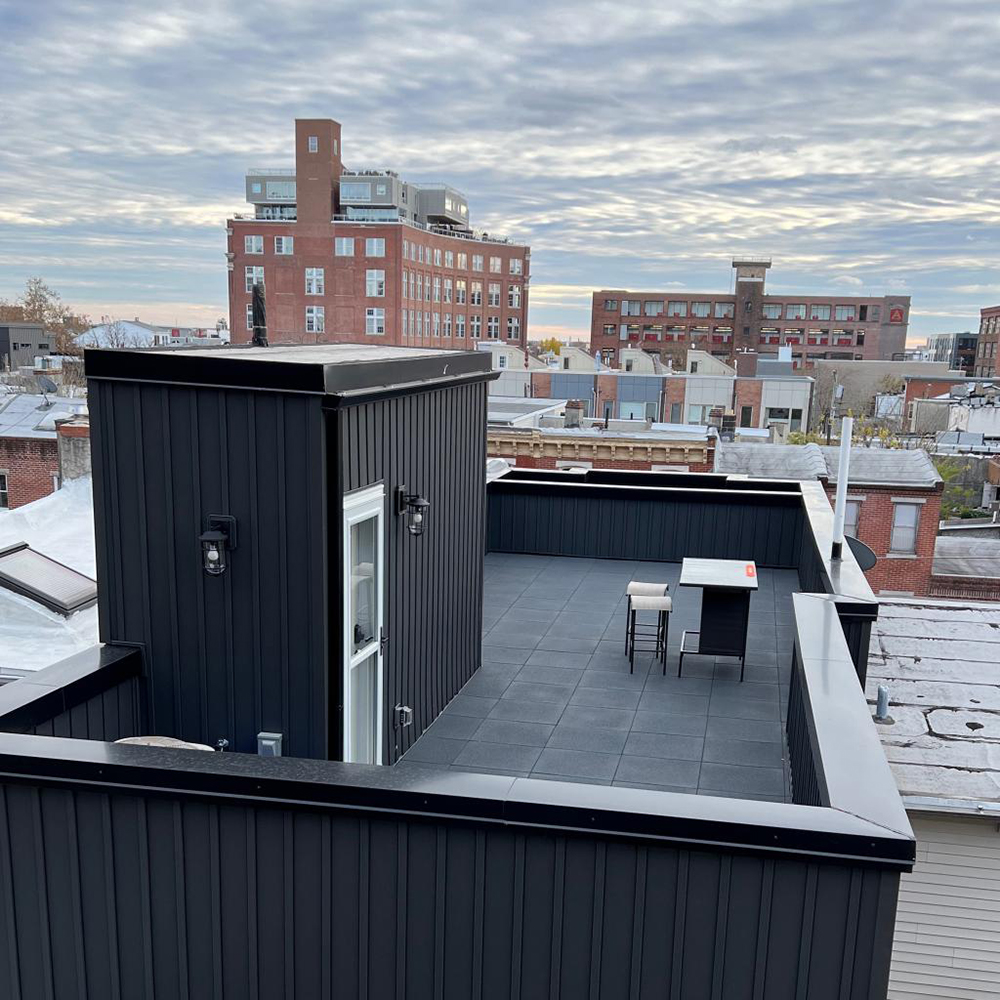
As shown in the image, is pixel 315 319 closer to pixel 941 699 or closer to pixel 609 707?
pixel 941 699

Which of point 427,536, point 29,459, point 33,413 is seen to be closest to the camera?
point 427,536

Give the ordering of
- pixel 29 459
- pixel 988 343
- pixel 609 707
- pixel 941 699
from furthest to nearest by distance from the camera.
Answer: pixel 988 343, pixel 29 459, pixel 941 699, pixel 609 707

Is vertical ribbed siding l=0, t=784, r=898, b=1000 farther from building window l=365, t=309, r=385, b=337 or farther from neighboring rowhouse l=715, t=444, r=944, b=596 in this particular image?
building window l=365, t=309, r=385, b=337

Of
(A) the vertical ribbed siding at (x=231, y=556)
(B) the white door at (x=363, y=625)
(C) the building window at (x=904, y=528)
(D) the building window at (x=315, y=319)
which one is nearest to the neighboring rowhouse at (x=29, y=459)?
(C) the building window at (x=904, y=528)

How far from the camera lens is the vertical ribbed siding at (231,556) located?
15.9 feet

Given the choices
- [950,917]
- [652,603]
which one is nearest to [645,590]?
[652,603]

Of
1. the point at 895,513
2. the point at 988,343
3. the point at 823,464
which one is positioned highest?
the point at 988,343

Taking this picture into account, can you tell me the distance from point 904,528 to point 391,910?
89.0 feet

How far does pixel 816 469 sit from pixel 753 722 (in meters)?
23.1

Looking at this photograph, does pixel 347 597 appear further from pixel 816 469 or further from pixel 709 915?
pixel 816 469

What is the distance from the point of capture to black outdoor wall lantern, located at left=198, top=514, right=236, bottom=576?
16.0 ft

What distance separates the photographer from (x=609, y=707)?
23.9 feet

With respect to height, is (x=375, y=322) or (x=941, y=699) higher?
(x=375, y=322)

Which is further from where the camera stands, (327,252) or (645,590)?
(327,252)
